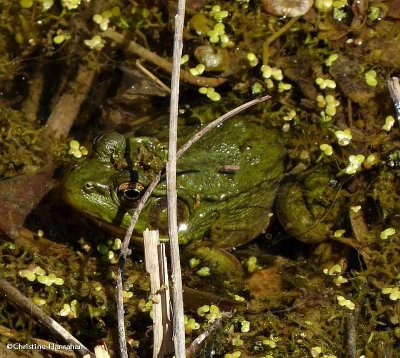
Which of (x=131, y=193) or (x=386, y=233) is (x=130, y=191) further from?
(x=386, y=233)

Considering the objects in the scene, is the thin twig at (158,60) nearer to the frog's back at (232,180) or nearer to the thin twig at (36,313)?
the frog's back at (232,180)

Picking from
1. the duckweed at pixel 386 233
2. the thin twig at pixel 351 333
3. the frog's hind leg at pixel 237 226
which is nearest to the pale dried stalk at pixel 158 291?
the thin twig at pixel 351 333

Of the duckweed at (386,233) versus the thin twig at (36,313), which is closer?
the thin twig at (36,313)

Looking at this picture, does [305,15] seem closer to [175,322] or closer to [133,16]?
[133,16]

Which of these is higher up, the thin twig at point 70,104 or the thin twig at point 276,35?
the thin twig at point 276,35

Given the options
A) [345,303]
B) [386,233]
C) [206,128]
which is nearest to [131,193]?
[206,128]

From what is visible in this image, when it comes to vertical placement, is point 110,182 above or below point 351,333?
above
